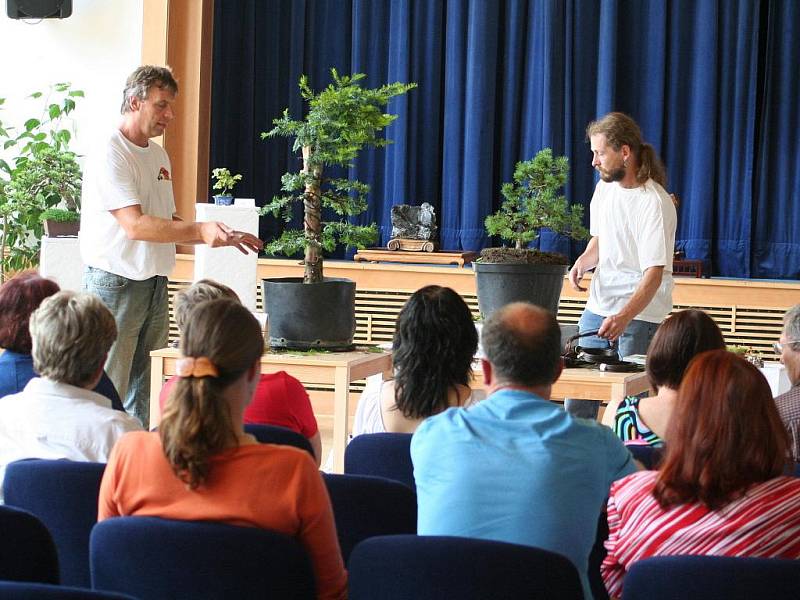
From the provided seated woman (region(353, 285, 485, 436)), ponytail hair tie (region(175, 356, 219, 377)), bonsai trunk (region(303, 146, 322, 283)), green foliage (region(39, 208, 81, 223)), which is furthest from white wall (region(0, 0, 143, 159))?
ponytail hair tie (region(175, 356, 219, 377))

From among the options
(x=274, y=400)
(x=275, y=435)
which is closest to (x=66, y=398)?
(x=275, y=435)

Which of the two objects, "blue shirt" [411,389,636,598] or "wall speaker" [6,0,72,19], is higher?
"wall speaker" [6,0,72,19]

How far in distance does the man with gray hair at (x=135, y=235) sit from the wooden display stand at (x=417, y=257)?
2559 mm

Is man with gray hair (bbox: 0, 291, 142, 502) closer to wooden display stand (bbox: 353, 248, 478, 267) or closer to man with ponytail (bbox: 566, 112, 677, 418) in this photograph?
man with ponytail (bbox: 566, 112, 677, 418)

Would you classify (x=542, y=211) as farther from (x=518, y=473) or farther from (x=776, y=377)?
(x=518, y=473)

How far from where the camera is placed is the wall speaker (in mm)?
6652

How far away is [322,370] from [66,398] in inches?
60.6

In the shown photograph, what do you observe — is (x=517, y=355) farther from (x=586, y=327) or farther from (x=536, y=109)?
(x=536, y=109)

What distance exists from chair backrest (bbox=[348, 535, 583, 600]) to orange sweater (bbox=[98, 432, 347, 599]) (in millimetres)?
206

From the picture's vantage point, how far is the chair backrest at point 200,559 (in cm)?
160

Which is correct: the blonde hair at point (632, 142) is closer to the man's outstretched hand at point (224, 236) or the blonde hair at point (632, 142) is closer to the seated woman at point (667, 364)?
the man's outstretched hand at point (224, 236)

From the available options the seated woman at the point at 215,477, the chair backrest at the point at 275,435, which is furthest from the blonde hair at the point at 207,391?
the chair backrest at the point at 275,435

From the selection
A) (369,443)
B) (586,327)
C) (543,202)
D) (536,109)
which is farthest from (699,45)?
(369,443)

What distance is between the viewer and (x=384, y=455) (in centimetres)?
239
